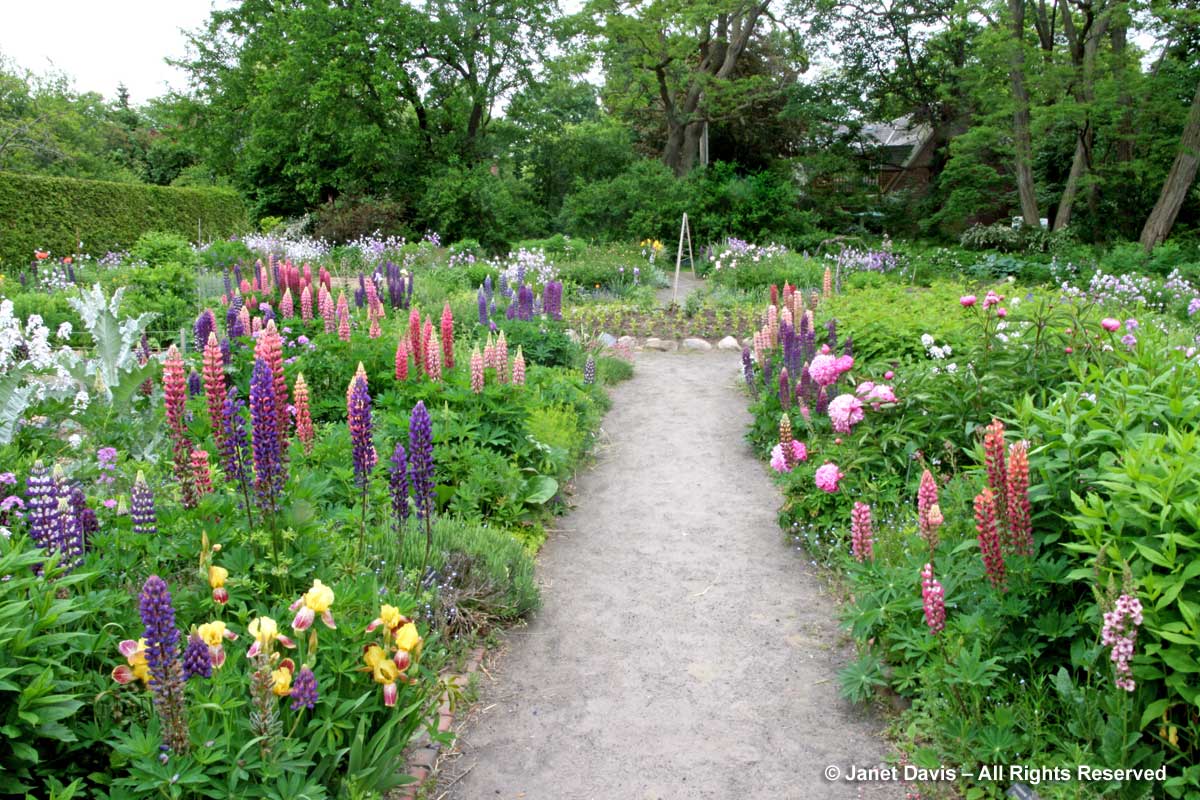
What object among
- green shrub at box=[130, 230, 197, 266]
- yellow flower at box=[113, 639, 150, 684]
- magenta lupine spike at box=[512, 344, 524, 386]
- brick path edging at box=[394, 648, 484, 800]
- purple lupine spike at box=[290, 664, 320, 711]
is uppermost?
green shrub at box=[130, 230, 197, 266]

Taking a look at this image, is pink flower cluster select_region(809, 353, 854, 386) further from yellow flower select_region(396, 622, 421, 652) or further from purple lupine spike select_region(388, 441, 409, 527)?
yellow flower select_region(396, 622, 421, 652)

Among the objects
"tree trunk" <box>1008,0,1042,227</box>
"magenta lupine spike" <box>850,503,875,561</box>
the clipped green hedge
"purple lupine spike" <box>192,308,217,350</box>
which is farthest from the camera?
"tree trunk" <box>1008,0,1042,227</box>

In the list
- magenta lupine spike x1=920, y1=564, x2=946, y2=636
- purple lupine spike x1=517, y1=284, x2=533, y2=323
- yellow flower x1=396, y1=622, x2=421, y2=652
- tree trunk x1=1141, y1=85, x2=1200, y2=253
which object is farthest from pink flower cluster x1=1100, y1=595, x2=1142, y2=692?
tree trunk x1=1141, y1=85, x2=1200, y2=253

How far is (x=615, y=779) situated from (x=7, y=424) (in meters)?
3.37

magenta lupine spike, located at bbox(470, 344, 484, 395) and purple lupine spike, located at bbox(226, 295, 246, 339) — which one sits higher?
Result: purple lupine spike, located at bbox(226, 295, 246, 339)

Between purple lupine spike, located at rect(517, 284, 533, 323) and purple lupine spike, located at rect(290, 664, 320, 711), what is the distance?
691 cm

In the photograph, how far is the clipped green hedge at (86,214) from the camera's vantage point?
51.6 feet

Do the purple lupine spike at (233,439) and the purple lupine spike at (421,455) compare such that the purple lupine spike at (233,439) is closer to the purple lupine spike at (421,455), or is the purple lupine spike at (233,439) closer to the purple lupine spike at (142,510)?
the purple lupine spike at (142,510)

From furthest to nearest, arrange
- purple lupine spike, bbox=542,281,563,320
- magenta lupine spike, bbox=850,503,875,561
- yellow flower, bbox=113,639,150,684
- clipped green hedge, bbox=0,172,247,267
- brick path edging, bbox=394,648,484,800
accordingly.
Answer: clipped green hedge, bbox=0,172,247,267, purple lupine spike, bbox=542,281,563,320, magenta lupine spike, bbox=850,503,875,561, brick path edging, bbox=394,648,484,800, yellow flower, bbox=113,639,150,684

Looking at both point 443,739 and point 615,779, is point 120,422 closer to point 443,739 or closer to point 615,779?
point 443,739

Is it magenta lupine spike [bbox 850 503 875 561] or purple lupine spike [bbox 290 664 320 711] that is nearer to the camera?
purple lupine spike [bbox 290 664 320 711]

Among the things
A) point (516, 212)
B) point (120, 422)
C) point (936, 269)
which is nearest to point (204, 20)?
point (516, 212)

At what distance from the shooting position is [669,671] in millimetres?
3775

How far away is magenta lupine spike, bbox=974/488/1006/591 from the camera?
284cm
